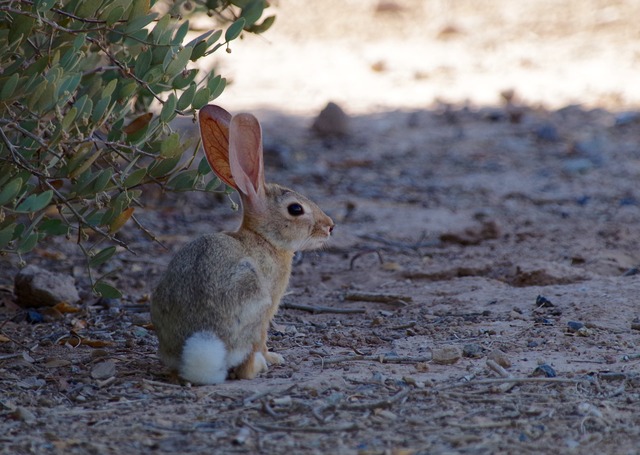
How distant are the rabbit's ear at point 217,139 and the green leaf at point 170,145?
0.62 ft

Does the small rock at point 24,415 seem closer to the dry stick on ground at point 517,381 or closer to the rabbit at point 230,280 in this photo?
the rabbit at point 230,280

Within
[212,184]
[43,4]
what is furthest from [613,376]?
[43,4]

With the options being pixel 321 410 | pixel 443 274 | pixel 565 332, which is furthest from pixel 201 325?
pixel 443 274

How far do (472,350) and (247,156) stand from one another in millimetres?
1369

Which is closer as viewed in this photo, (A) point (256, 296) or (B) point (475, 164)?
(A) point (256, 296)

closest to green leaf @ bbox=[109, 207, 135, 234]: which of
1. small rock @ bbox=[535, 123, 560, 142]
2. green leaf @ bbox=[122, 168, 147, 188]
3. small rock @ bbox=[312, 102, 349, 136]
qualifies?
green leaf @ bbox=[122, 168, 147, 188]

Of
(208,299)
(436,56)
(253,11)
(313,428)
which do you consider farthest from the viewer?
(436,56)

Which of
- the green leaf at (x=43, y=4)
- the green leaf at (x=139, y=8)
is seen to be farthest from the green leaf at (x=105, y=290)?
the green leaf at (x=43, y=4)

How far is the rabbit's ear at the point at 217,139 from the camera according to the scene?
4.67 m

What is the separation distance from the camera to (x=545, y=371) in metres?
4.17

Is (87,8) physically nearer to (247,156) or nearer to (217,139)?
(217,139)

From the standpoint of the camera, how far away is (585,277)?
6.00 metres

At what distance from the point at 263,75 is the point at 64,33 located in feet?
31.8

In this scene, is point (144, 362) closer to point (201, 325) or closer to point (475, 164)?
point (201, 325)
